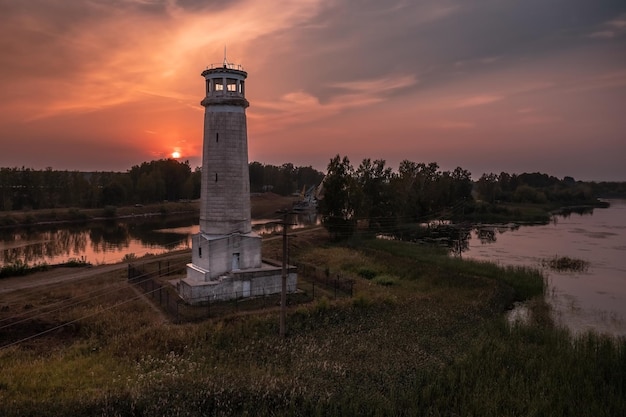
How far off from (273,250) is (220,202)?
55.3 feet

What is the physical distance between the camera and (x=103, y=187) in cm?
9681

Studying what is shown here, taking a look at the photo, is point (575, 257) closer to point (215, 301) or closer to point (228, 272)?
point (228, 272)

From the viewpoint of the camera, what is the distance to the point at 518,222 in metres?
81.5

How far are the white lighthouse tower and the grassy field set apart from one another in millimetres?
3734

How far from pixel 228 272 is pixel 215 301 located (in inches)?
73.3

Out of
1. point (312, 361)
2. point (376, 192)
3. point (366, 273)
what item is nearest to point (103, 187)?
point (376, 192)

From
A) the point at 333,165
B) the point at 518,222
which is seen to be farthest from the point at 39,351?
the point at 518,222

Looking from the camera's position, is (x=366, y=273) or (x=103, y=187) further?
(x=103, y=187)

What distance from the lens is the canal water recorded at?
23520 mm

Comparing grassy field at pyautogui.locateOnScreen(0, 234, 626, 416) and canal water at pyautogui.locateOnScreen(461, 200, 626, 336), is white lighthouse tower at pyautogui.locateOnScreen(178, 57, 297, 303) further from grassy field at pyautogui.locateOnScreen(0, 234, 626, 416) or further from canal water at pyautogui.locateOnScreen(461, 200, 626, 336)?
canal water at pyautogui.locateOnScreen(461, 200, 626, 336)

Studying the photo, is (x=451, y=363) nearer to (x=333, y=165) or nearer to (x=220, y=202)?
(x=220, y=202)

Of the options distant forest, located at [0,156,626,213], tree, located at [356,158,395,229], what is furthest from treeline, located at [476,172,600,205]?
tree, located at [356,158,395,229]

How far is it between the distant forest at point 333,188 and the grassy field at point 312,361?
28.3 metres

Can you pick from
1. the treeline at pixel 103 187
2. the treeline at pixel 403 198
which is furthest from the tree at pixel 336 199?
the treeline at pixel 103 187
